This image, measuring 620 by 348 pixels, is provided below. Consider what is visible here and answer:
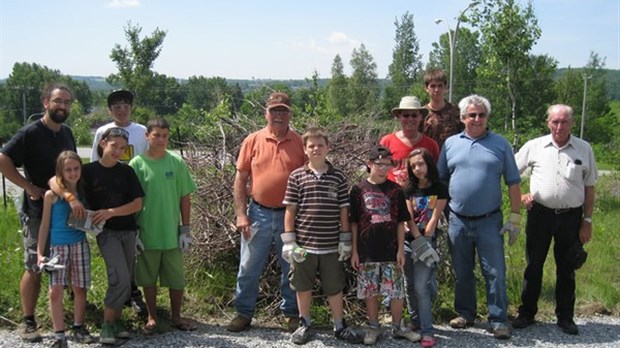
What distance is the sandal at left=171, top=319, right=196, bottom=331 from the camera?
181 inches

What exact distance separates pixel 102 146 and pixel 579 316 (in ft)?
14.5

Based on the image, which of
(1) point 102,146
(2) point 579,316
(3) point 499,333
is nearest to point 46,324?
(1) point 102,146

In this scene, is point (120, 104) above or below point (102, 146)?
above

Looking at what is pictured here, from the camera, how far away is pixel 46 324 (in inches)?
183

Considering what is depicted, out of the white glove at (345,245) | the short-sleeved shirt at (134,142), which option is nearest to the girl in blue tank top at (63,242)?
the short-sleeved shirt at (134,142)

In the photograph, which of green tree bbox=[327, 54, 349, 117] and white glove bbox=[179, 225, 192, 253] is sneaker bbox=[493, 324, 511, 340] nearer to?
white glove bbox=[179, 225, 192, 253]

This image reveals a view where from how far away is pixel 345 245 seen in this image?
13.7 feet

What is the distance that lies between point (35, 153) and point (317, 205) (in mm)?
2212

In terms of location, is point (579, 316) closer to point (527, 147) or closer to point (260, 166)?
point (527, 147)

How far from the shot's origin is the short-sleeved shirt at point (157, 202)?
4.36m

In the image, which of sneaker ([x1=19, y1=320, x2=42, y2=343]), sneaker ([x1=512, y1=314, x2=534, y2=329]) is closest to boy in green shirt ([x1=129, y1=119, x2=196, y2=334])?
sneaker ([x1=19, y1=320, x2=42, y2=343])

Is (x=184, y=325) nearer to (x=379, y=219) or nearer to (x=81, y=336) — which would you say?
(x=81, y=336)

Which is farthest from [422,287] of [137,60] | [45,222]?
[137,60]

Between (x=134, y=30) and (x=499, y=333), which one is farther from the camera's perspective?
(x=134, y=30)
